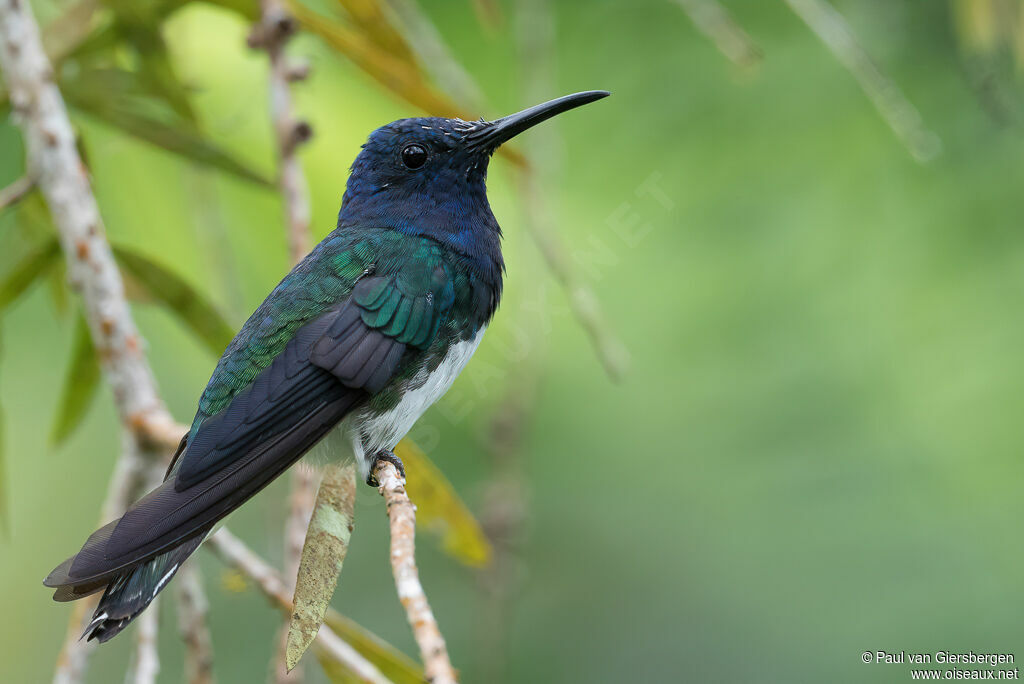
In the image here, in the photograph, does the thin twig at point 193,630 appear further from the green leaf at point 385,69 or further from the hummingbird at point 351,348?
the green leaf at point 385,69

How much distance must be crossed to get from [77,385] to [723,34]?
2049mm

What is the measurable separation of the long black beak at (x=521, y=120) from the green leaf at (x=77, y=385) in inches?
49.8

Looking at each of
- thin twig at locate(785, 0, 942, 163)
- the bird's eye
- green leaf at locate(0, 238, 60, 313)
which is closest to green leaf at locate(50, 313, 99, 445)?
green leaf at locate(0, 238, 60, 313)

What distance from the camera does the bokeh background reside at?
3.96 meters

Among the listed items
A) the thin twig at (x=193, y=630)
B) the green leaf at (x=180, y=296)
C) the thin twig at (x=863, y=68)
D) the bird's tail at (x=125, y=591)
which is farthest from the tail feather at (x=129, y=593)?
the thin twig at (x=863, y=68)

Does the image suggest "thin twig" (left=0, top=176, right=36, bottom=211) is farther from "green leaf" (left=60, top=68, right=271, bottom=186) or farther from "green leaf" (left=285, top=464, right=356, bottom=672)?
"green leaf" (left=285, top=464, right=356, bottom=672)

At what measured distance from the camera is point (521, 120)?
2654mm

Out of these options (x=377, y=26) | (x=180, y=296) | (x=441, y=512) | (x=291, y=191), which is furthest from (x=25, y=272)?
(x=441, y=512)

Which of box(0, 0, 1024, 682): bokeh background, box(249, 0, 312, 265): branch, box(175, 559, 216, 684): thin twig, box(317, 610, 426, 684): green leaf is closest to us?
box(317, 610, 426, 684): green leaf

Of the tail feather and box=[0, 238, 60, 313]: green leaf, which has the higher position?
box=[0, 238, 60, 313]: green leaf

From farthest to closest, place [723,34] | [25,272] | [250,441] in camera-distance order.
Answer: [25,272] < [723,34] < [250,441]

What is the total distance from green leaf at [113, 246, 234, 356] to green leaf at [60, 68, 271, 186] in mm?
325

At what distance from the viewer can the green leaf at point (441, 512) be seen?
8.96ft

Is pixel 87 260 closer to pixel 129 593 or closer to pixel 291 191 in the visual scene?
pixel 291 191
